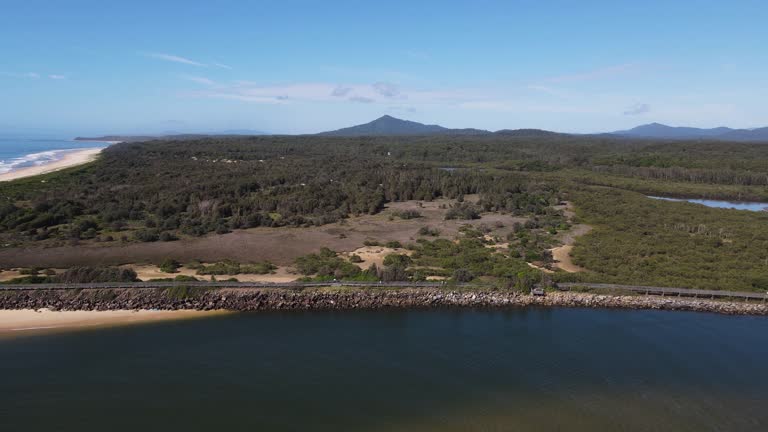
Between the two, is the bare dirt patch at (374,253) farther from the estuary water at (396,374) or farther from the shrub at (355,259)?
the estuary water at (396,374)

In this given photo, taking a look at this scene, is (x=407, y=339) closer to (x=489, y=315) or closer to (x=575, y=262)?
(x=489, y=315)

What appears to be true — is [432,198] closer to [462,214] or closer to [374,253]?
[462,214]

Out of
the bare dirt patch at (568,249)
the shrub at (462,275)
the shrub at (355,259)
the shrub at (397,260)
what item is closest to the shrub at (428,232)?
the shrub at (397,260)

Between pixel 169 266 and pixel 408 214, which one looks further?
pixel 408 214

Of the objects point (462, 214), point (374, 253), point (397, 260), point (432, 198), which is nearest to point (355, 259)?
point (374, 253)

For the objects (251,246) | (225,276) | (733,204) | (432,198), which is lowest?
(225,276)

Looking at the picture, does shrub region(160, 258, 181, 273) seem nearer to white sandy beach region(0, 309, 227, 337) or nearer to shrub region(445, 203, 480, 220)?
white sandy beach region(0, 309, 227, 337)
